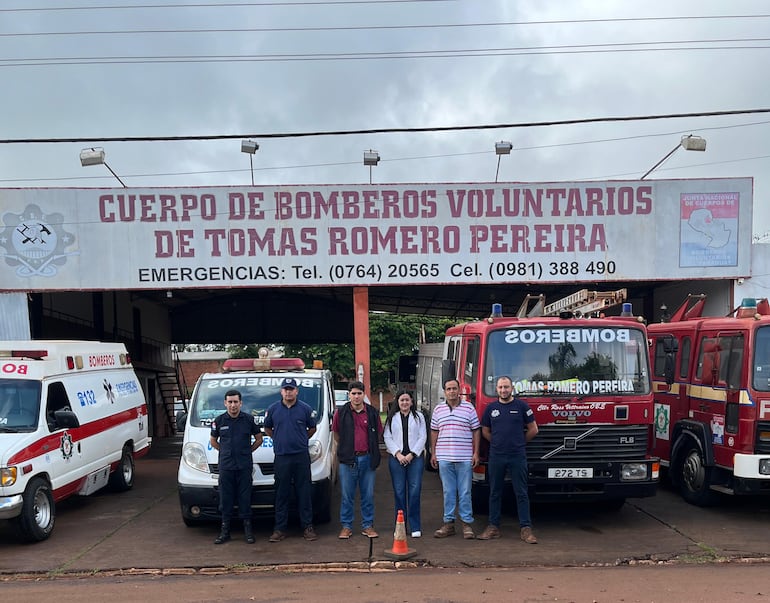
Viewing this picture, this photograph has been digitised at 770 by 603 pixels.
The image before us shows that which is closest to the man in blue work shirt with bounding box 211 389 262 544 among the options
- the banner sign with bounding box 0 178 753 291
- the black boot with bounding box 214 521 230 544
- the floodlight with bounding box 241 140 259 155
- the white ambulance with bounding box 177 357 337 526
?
the black boot with bounding box 214 521 230 544

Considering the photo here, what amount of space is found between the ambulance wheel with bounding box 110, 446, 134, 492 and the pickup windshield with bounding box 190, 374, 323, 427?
9.72 ft

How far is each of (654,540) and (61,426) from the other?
7125mm

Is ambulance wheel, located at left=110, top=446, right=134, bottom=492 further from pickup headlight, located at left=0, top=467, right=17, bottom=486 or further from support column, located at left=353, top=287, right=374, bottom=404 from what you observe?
support column, located at left=353, top=287, right=374, bottom=404

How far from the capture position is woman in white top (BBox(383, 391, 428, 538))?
7547 mm

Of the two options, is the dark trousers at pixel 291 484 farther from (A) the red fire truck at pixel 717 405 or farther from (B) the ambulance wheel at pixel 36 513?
(A) the red fire truck at pixel 717 405

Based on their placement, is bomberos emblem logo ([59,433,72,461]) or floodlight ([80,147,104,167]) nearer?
bomberos emblem logo ([59,433,72,461])

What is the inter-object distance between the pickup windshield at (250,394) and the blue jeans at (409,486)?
182 centimetres

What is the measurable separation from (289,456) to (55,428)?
3.12 m

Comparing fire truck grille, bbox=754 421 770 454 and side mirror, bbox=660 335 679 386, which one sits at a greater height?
side mirror, bbox=660 335 679 386

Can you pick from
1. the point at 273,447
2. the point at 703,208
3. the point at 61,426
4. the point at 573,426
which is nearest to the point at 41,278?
the point at 61,426

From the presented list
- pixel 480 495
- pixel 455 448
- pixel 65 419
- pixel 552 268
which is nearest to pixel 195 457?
pixel 65 419

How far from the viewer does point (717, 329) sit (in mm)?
9086

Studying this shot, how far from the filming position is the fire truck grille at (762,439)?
802 centimetres

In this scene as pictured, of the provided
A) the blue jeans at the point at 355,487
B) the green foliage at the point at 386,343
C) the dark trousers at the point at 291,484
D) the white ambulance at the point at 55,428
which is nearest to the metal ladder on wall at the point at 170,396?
the green foliage at the point at 386,343
